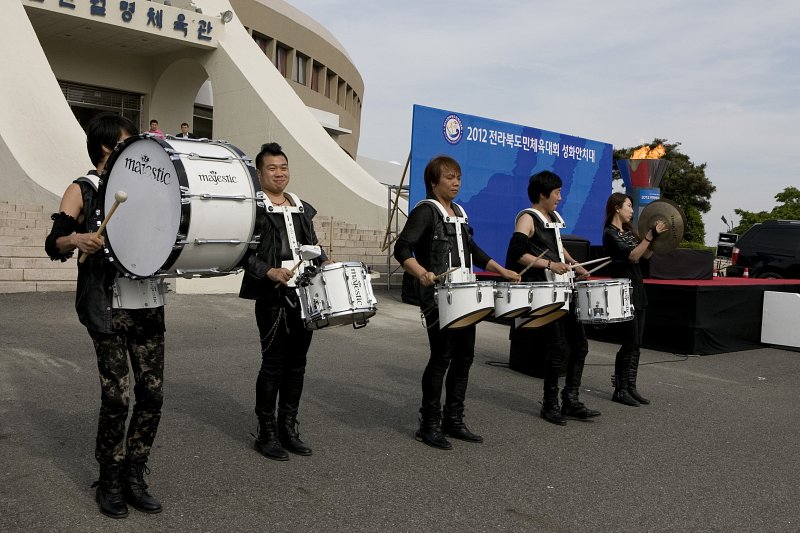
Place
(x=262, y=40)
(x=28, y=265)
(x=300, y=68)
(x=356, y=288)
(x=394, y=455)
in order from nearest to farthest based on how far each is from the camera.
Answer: (x=356, y=288) → (x=394, y=455) → (x=28, y=265) → (x=262, y=40) → (x=300, y=68)

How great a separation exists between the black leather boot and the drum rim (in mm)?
1058

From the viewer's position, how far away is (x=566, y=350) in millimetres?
6059

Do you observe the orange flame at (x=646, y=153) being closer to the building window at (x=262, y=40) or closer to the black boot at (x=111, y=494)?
the black boot at (x=111, y=494)

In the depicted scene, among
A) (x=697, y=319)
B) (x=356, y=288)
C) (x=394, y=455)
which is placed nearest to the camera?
(x=356, y=288)

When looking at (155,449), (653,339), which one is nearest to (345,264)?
(155,449)

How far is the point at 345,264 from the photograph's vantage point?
4.31 m

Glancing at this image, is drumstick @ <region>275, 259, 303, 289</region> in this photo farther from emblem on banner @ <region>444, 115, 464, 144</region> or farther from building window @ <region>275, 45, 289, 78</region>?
building window @ <region>275, 45, 289, 78</region>

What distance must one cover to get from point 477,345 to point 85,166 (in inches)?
468

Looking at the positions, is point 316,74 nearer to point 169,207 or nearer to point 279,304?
point 279,304

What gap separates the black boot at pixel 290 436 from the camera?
15.6 ft

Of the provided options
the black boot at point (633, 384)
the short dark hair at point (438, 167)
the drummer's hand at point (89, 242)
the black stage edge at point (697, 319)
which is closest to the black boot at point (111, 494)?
the drummer's hand at point (89, 242)

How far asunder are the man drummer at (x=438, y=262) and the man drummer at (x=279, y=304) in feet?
2.59

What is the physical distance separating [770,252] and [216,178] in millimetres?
16898

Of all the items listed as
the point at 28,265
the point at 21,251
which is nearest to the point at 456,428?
the point at 28,265
